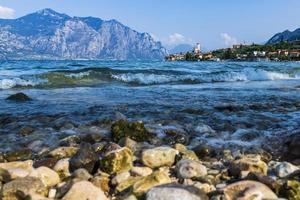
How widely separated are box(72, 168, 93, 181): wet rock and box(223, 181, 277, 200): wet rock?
6.72 ft

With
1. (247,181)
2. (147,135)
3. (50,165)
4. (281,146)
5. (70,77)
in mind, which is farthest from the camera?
(70,77)

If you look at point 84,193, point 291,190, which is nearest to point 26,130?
point 84,193

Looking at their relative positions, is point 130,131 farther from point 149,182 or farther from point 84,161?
point 149,182

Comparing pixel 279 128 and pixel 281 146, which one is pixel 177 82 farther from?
pixel 281 146

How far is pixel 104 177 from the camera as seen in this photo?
254 inches

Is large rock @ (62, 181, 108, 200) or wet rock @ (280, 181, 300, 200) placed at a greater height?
wet rock @ (280, 181, 300, 200)

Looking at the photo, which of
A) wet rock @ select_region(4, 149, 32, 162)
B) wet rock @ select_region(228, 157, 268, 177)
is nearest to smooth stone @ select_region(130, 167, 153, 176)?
wet rock @ select_region(228, 157, 268, 177)

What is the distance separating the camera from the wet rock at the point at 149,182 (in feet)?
18.5

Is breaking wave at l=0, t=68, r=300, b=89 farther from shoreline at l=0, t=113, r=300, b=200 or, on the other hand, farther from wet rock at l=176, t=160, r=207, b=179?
wet rock at l=176, t=160, r=207, b=179

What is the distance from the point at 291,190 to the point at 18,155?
4.69 metres

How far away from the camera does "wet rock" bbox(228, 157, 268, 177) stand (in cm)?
638

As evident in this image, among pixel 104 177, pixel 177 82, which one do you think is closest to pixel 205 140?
pixel 104 177

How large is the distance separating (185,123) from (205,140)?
1.69 m

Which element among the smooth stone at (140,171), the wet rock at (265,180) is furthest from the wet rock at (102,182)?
the wet rock at (265,180)
